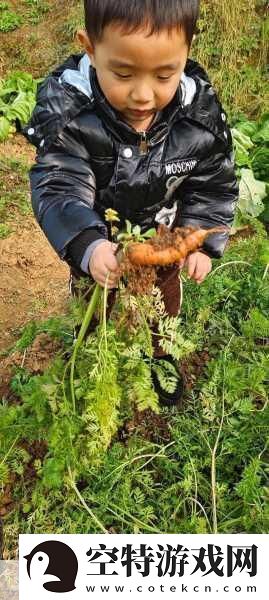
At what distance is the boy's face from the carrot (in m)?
0.46

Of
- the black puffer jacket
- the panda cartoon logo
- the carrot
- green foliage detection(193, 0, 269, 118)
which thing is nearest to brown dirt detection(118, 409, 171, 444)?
the panda cartoon logo

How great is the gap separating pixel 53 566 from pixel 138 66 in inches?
59.8

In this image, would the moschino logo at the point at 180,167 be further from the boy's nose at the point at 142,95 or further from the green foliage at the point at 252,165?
the green foliage at the point at 252,165

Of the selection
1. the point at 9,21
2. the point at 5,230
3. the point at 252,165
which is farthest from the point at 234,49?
the point at 5,230

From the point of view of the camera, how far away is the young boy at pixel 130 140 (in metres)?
1.93

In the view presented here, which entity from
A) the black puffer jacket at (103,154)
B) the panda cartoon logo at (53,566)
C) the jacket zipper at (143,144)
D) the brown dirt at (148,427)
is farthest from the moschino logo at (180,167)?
the panda cartoon logo at (53,566)

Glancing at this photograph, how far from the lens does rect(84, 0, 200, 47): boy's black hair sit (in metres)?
1.89

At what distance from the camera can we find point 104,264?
6.29 ft

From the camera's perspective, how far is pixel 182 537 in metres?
2.14

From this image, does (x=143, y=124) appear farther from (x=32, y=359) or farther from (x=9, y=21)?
(x=9, y=21)

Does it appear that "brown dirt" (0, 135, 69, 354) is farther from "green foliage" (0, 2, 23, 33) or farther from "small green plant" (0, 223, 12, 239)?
"green foliage" (0, 2, 23, 33)

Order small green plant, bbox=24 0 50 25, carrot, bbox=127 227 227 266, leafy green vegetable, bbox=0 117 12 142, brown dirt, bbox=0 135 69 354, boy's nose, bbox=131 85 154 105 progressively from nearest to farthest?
carrot, bbox=127 227 227 266, boy's nose, bbox=131 85 154 105, brown dirt, bbox=0 135 69 354, leafy green vegetable, bbox=0 117 12 142, small green plant, bbox=24 0 50 25

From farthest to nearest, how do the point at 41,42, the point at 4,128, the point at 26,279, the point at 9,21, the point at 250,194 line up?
the point at 9,21, the point at 41,42, the point at 4,128, the point at 250,194, the point at 26,279

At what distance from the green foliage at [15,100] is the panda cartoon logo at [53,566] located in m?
3.99
